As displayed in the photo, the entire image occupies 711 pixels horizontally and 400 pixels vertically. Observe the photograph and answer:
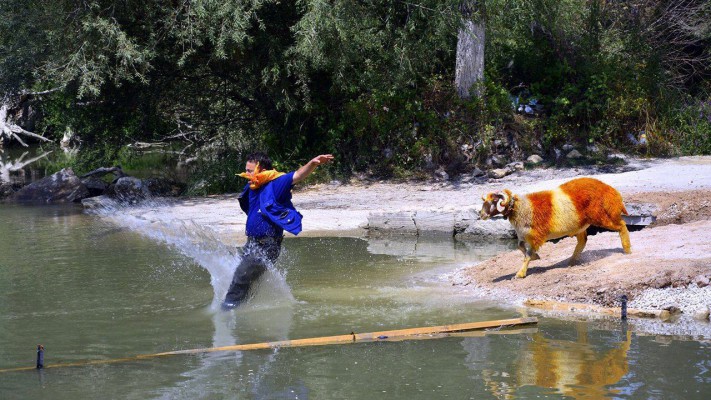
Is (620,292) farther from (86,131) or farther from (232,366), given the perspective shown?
(86,131)

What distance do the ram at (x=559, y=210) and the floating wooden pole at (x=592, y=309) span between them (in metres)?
0.74

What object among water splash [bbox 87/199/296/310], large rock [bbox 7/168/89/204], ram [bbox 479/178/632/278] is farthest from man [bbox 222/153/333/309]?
large rock [bbox 7/168/89/204]

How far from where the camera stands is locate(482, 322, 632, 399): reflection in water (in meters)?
6.57

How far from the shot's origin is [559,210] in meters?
9.34

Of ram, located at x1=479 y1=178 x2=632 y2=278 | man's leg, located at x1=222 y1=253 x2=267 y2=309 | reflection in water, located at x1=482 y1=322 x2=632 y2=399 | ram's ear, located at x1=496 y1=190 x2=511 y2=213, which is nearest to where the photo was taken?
reflection in water, located at x1=482 y1=322 x2=632 y2=399

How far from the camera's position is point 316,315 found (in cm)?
899

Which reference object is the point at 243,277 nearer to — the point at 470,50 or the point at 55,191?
the point at 470,50

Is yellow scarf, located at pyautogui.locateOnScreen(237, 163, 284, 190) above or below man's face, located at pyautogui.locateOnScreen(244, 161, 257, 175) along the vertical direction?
below

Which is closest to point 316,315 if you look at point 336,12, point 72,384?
point 72,384

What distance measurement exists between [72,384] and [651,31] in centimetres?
1787

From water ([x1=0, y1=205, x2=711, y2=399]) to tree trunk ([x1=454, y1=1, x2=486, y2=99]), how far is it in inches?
278

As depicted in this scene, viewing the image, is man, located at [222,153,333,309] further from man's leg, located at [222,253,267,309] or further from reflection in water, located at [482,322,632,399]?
reflection in water, located at [482,322,632,399]

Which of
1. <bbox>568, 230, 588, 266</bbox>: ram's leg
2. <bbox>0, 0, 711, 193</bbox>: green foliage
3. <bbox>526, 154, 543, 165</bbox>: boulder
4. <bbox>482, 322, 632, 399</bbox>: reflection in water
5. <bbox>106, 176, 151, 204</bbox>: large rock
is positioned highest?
<bbox>0, 0, 711, 193</bbox>: green foliage

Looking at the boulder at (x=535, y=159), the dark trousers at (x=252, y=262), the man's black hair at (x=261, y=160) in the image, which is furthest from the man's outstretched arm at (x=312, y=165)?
the boulder at (x=535, y=159)
